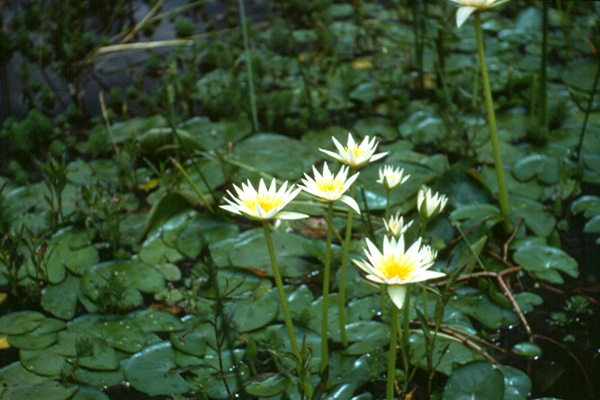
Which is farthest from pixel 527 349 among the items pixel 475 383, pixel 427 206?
pixel 427 206

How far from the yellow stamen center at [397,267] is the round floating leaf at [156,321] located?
75 cm

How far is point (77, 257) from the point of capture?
178 cm

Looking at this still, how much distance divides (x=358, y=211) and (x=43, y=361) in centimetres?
89

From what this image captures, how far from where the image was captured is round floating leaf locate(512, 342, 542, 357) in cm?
142

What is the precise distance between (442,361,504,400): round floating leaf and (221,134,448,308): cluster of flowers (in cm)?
34

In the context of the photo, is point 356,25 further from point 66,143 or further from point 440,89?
point 66,143

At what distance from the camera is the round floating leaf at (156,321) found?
153 centimetres

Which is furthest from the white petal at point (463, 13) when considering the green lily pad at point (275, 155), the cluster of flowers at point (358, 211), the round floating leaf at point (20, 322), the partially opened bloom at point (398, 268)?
the round floating leaf at point (20, 322)

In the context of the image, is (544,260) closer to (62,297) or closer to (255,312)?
(255,312)

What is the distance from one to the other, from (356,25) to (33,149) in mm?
1755

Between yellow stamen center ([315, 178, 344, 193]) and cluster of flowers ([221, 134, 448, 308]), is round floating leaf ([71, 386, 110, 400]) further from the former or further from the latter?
yellow stamen center ([315, 178, 344, 193])

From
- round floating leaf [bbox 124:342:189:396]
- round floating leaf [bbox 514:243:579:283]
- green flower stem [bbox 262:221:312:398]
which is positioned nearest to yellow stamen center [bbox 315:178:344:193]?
green flower stem [bbox 262:221:312:398]

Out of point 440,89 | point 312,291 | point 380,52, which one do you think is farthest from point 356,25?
point 312,291

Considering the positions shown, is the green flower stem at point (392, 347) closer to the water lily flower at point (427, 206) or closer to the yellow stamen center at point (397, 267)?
the yellow stamen center at point (397, 267)
